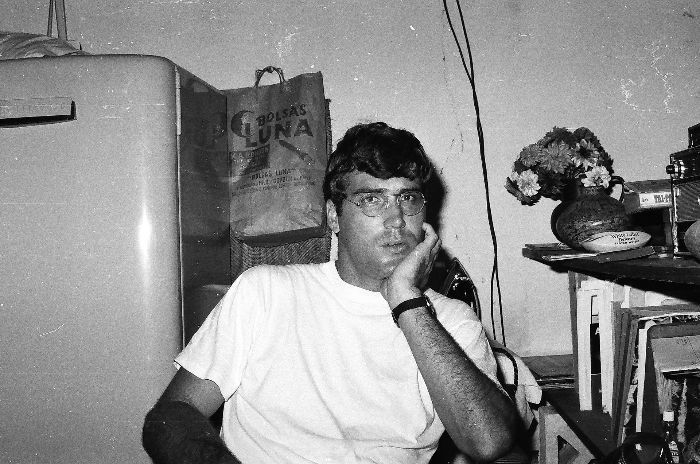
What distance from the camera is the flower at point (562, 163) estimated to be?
5.18 feet

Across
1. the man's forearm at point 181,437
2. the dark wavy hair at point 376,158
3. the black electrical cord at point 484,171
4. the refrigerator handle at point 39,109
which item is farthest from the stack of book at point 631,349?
the refrigerator handle at point 39,109

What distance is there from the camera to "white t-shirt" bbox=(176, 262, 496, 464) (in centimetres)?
108

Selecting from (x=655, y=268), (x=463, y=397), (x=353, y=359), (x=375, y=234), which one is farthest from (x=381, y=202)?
(x=655, y=268)

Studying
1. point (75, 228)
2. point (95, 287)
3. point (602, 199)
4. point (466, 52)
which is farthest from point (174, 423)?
point (466, 52)

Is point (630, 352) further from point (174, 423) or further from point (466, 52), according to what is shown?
point (466, 52)

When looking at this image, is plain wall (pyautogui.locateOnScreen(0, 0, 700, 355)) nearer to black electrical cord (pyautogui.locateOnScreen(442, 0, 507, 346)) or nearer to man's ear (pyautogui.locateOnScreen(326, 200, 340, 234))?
black electrical cord (pyautogui.locateOnScreen(442, 0, 507, 346))

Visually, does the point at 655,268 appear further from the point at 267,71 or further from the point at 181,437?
the point at 267,71

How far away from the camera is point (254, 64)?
1.94 metres

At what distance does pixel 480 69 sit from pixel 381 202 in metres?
0.98

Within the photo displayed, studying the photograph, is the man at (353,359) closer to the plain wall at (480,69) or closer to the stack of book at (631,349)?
the stack of book at (631,349)

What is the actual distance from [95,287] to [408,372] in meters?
0.77

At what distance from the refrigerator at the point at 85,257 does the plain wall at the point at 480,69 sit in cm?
72

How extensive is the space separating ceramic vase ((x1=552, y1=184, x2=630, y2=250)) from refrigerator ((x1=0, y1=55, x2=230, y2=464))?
1.06 meters

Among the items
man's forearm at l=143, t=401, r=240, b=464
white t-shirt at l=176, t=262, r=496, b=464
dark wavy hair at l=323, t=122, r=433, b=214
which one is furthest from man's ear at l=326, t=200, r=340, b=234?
Answer: man's forearm at l=143, t=401, r=240, b=464
